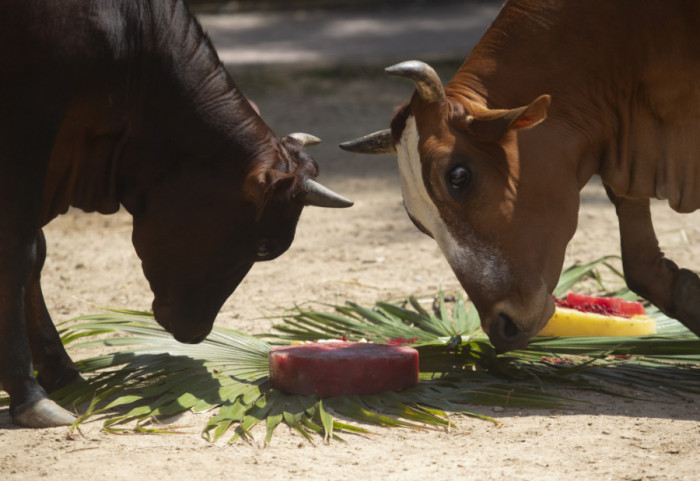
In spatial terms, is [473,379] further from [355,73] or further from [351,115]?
[355,73]

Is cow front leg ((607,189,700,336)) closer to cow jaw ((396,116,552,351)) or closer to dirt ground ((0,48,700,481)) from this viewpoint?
dirt ground ((0,48,700,481))

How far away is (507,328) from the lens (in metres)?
3.64

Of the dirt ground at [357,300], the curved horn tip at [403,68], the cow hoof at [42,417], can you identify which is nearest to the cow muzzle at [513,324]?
the dirt ground at [357,300]

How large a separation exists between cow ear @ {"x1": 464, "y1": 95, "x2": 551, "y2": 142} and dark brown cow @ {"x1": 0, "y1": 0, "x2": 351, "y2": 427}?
20.5 inches

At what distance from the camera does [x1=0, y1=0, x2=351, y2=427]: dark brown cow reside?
133 inches

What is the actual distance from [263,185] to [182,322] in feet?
2.11

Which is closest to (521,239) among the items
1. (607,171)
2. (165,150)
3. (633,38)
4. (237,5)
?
(607,171)

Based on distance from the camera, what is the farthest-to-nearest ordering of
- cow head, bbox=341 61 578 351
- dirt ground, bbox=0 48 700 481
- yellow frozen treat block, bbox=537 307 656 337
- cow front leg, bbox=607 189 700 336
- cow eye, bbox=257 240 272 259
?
1. yellow frozen treat block, bbox=537 307 656 337
2. cow front leg, bbox=607 189 700 336
3. cow eye, bbox=257 240 272 259
4. cow head, bbox=341 61 578 351
5. dirt ground, bbox=0 48 700 481

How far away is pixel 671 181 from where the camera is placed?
3963 millimetres

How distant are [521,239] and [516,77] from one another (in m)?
0.61

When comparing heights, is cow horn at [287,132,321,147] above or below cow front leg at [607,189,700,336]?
above

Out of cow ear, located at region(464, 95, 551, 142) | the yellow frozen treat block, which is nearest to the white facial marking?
cow ear, located at region(464, 95, 551, 142)

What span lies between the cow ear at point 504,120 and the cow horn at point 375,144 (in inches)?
15.0

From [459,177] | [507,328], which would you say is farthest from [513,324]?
[459,177]
